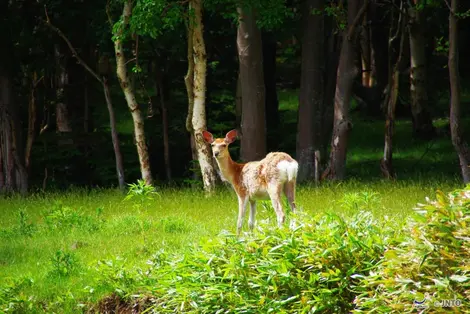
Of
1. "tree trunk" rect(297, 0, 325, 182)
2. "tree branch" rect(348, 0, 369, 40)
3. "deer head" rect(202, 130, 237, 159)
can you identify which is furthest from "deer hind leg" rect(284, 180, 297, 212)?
"tree trunk" rect(297, 0, 325, 182)

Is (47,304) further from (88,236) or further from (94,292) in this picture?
(88,236)

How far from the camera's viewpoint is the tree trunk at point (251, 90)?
22453mm

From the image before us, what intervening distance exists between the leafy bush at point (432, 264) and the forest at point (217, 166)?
18mm

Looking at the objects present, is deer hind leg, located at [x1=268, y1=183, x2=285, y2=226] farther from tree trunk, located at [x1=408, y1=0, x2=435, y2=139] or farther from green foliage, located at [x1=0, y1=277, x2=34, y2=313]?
tree trunk, located at [x1=408, y1=0, x2=435, y2=139]

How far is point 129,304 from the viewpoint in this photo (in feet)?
36.4

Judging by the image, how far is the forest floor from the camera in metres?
11.9

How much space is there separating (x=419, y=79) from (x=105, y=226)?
15450 millimetres

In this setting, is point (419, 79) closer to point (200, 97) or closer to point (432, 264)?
point (200, 97)

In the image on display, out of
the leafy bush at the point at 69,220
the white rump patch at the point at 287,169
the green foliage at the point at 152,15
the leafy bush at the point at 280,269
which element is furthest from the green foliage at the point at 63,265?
the green foliage at the point at 152,15

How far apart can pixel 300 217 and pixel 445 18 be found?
2167 centimetres

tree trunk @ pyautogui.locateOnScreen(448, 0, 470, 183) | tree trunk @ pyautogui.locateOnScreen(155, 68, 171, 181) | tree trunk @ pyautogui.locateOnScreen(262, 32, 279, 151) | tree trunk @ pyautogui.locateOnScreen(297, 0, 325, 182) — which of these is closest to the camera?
tree trunk @ pyautogui.locateOnScreen(448, 0, 470, 183)

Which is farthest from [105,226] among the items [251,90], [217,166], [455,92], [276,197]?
[455,92]

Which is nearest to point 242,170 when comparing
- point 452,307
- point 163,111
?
point 452,307

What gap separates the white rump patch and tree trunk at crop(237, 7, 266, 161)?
30.9ft
